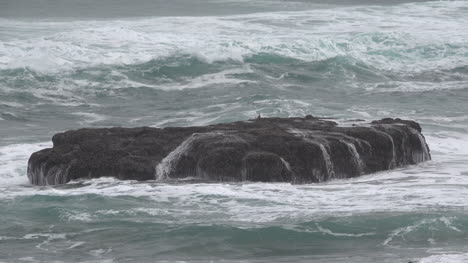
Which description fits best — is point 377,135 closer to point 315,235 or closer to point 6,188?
point 315,235

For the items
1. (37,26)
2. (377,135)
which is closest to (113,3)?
(37,26)

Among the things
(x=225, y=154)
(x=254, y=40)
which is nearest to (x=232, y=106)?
(x=225, y=154)

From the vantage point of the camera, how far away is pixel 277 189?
12.4 metres

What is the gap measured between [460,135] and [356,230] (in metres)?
6.92

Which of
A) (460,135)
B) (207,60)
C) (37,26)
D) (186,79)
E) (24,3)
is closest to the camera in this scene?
(460,135)

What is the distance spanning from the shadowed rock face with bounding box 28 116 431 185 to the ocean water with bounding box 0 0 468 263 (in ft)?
0.82

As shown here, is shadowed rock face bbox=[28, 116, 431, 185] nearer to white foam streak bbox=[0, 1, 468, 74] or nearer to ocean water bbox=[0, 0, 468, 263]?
ocean water bbox=[0, 0, 468, 263]

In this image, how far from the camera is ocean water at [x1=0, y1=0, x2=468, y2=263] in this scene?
1059 cm

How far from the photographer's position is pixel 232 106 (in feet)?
67.6

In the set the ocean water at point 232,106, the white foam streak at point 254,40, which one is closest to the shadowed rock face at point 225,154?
the ocean water at point 232,106

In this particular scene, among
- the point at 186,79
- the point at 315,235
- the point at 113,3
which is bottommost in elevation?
the point at 315,235

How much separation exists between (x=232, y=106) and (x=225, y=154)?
25.6 ft

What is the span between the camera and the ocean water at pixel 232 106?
34.8 ft

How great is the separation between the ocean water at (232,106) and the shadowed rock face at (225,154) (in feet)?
0.82
